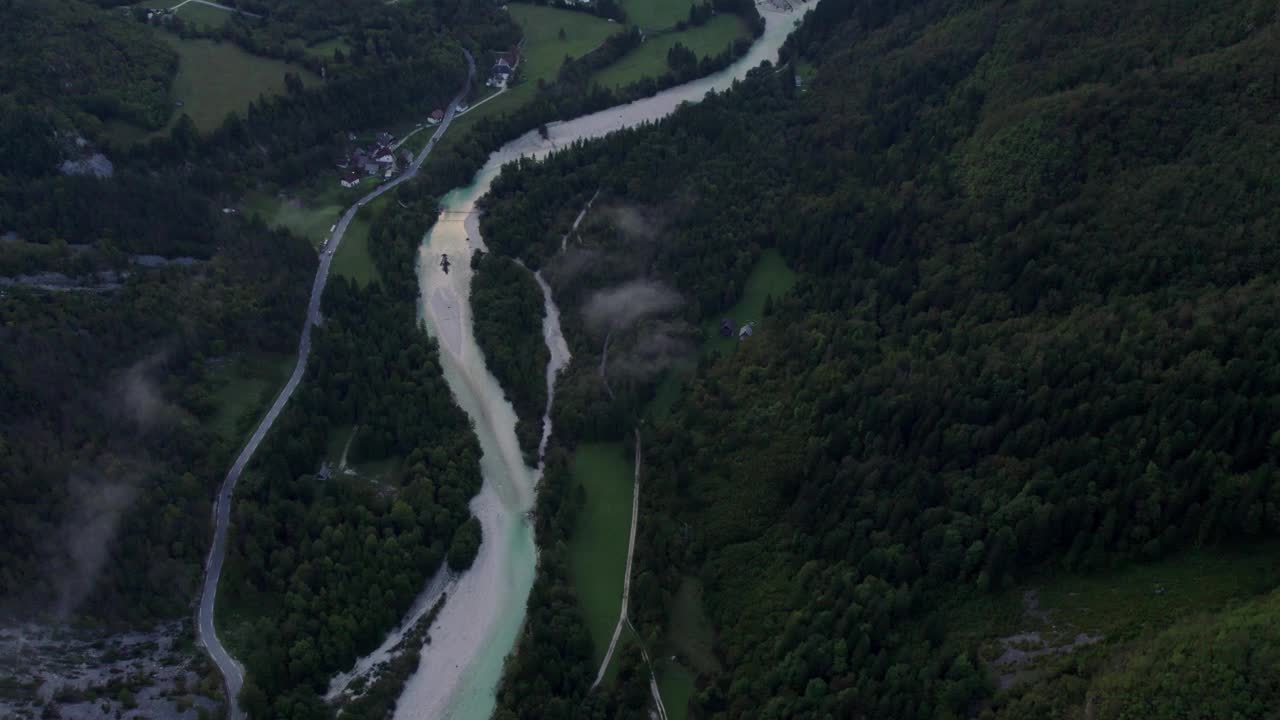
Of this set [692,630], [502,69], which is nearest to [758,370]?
[692,630]

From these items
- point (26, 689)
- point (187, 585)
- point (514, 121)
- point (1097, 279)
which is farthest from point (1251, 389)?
point (514, 121)

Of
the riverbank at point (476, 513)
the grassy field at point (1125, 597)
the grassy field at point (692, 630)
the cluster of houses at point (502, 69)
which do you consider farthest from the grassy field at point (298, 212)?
the grassy field at point (1125, 597)

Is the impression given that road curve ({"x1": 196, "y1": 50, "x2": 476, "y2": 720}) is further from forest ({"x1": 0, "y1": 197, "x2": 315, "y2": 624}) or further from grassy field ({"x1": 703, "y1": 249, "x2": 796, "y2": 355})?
grassy field ({"x1": 703, "y1": 249, "x2": 796, "y2": 355})

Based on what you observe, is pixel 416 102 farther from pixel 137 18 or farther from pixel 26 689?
pixel 26 689

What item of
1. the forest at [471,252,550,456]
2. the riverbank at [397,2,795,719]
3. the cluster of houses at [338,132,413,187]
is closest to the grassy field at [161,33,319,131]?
the cluster of houses at [338,132,413,187]

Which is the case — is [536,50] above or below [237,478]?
above

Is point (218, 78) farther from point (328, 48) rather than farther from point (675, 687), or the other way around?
point (675, 687)
